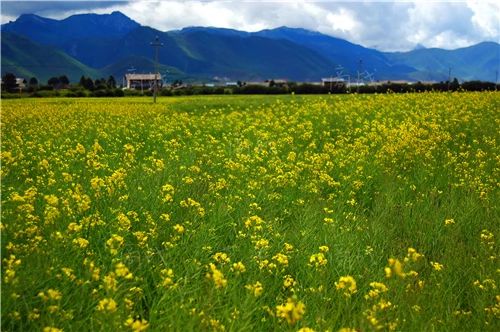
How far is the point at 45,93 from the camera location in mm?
59031

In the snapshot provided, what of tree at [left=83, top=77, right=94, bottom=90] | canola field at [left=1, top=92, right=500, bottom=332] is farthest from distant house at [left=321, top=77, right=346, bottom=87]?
canola field at [left=1, top=92, right=500, bottom=332]

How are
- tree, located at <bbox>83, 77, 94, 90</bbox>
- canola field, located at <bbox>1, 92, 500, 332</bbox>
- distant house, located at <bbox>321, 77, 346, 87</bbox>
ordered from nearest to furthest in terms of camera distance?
canola field, located at <bbox>1, 92, 500, 332</bbox> → distant house, located at <bbox>321, 77, 346, 87</bbox> → tree, located at <bbox>83, 77, 94, 90</bbox>

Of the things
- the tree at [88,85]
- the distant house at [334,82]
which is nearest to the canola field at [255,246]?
the distant house at [334,82]

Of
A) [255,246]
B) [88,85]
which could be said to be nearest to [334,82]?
[88,85]

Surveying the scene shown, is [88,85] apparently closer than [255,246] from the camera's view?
No

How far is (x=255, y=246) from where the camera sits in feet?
16.3

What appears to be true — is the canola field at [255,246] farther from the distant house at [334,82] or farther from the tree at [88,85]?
the tree at [88,85]

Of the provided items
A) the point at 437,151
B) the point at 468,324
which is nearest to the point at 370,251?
the point at 468,324

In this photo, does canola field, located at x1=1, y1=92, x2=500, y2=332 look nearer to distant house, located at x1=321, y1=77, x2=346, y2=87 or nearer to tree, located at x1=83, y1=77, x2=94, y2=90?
distant house, located at x1=321, y1=77, x2=346, y2=87

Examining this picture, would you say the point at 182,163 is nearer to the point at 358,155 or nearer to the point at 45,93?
the point at 358,155

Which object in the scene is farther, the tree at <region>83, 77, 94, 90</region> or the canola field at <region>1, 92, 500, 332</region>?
the tree at <region>83, 77, 94, 90</region>

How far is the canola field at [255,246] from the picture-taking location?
3.83 meters

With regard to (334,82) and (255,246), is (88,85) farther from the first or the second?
(255,246)

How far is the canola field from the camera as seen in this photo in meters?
3.83
